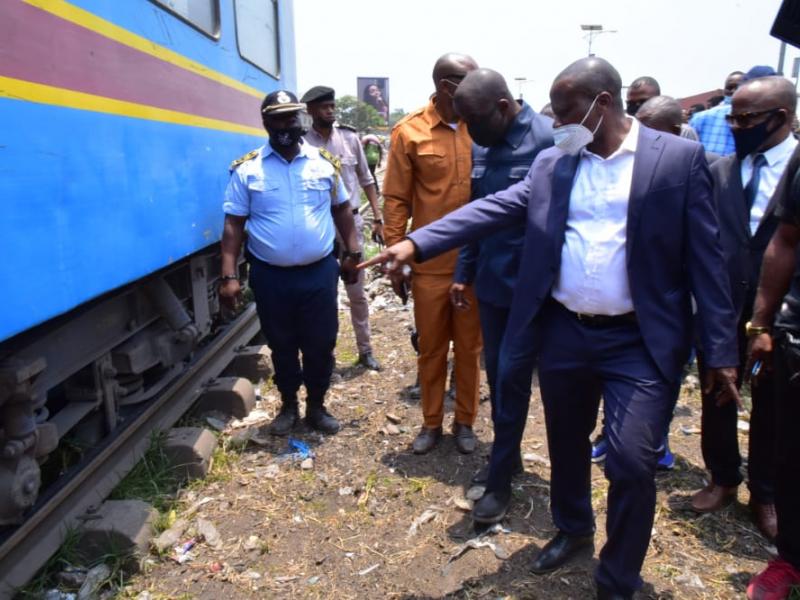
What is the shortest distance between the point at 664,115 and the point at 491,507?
7.41 feet

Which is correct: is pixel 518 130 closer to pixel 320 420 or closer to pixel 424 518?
pixel 424 518

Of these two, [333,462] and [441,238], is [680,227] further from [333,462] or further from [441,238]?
[333,462]

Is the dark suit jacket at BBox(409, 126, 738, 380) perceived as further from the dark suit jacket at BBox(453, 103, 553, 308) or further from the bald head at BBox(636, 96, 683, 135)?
the bald head at BBox(636, 96, 683, 135)

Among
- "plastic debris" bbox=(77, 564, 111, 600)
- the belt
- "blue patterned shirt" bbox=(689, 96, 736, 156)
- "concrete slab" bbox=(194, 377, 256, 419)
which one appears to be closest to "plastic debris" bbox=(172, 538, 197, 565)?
"plastic debris" bbox=(77, 564, 111, 600)

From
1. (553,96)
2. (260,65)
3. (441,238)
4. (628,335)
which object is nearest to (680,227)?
(628,335)

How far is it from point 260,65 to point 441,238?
13.0 ft

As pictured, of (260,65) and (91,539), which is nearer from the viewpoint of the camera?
(91,539)

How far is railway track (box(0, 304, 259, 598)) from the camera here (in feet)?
8.48

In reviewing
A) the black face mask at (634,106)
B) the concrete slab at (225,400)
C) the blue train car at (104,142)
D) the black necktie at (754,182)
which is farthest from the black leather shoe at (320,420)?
the black face mask at (634,106)

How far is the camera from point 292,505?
347 cm

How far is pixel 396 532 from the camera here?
3229mm

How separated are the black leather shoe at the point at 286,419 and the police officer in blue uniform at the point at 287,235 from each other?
2 cm

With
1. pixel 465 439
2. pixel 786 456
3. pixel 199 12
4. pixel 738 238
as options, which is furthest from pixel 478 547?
pixel 199 12

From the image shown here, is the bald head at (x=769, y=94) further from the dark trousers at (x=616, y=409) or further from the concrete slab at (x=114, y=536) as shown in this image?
the concrete slab at (x=114, y=536)
